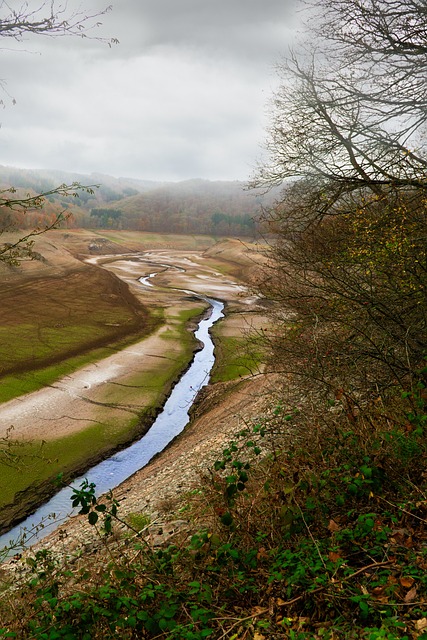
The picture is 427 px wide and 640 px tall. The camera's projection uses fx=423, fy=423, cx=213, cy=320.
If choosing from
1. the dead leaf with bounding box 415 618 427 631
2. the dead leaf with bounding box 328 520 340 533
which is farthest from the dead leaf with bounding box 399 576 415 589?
the dead leaf with bounding box 328 520 340 533

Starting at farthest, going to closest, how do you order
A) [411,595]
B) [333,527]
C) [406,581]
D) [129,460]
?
1. [129,460]
2. [333,527]
3. [406,581]
4. [411,595]

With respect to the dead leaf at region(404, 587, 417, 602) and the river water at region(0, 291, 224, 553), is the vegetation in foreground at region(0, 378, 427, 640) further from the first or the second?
the river water at region(0, 291, 224, 553)

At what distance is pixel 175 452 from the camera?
19656 millimetres

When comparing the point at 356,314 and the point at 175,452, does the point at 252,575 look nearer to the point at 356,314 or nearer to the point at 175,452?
the point at 356,314

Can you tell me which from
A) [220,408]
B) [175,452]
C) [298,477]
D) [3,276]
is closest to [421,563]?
[298,477]

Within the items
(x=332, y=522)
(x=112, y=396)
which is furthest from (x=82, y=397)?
(x=332, y=522)

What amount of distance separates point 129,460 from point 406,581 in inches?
719

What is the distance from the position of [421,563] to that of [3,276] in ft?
211

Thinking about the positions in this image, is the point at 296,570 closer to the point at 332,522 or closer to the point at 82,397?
the point at 332,522

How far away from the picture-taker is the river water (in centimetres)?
1588

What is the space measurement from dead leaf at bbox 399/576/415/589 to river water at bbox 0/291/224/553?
29.5ft

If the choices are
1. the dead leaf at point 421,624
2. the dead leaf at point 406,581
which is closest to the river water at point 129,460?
the dead leaf at point 406,581

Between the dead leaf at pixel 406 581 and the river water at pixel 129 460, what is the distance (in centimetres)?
901

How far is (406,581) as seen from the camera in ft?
14.8
